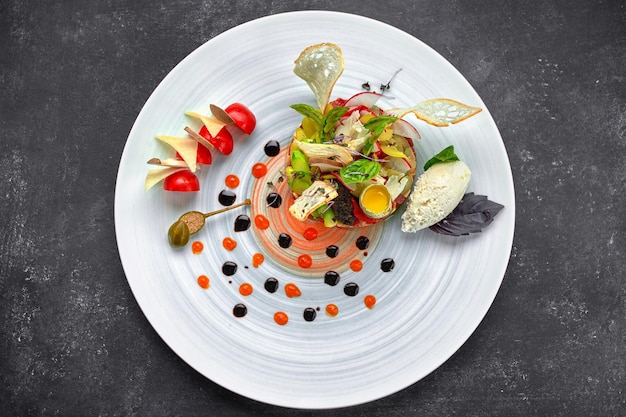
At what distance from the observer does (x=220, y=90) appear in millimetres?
3041

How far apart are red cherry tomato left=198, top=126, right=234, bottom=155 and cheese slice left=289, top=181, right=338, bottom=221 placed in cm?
53

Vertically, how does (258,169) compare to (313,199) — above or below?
below

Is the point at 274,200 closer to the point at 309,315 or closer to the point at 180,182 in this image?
the point at 180,182

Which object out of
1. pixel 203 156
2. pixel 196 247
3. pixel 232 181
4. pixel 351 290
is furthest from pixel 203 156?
pixel 351 290

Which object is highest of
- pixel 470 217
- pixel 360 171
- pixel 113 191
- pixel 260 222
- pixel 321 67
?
pixel 321 67

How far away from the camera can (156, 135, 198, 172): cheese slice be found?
9.44ft

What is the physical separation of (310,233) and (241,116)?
74 centimetres

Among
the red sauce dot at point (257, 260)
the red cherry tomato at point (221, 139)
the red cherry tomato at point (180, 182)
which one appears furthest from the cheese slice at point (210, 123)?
the red sauce dot at point (257, 260)

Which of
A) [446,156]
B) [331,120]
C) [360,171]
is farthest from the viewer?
[446,156]

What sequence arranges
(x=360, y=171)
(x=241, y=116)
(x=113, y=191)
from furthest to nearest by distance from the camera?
(x=113, y=191) < (x=241, y=116) < (x=360, y=171)

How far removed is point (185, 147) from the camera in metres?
2.93

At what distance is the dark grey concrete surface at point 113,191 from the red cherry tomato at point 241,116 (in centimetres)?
55

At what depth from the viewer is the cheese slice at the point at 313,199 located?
8.93 feet

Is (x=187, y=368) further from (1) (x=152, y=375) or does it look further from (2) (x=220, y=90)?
(2) (x=220, y=90)
